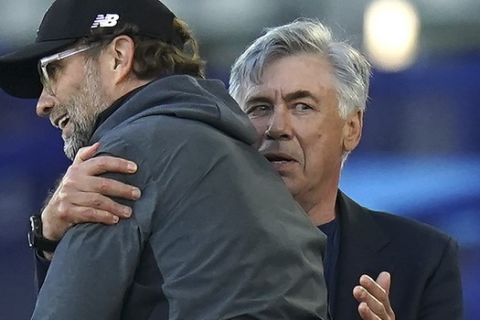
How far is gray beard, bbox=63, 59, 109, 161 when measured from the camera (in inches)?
86.0

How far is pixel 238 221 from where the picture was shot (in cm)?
195

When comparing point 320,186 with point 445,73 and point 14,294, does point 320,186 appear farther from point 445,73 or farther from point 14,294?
point 14,294

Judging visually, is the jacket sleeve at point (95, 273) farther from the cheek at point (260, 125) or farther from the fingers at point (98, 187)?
the cheek at point (260, 125)

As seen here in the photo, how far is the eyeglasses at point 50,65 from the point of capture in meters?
2.20

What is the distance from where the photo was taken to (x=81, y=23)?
2.20 m

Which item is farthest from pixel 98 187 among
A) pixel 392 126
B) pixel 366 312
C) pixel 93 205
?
pixel 392 126

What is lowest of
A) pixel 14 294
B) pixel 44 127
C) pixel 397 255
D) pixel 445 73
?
pixel 14 294

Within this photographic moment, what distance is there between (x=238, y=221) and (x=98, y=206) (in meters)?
0.22

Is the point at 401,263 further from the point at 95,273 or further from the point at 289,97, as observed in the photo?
the point at 95,273

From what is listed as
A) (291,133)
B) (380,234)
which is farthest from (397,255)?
(291,133)

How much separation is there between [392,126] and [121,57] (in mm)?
2509

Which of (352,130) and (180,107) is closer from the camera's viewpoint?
(180,107)

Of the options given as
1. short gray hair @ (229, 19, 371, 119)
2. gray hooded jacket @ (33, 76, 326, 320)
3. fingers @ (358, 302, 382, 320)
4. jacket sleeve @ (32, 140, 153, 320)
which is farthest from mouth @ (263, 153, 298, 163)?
jacket sleeve @ (32, 140, 153, 320)

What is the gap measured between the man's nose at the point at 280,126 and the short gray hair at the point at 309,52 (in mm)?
100
